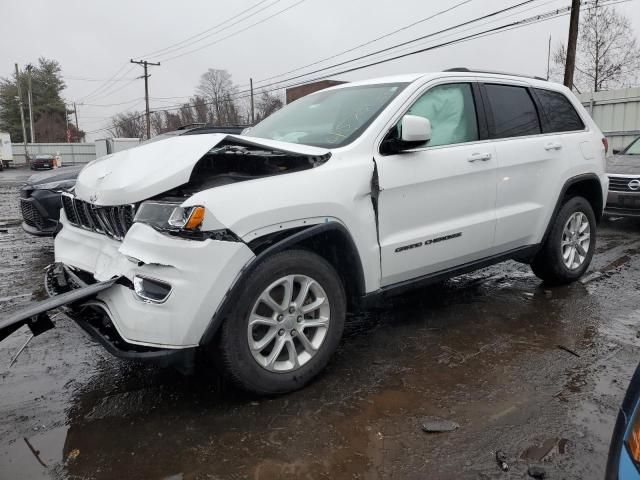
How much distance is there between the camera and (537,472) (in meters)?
2.31

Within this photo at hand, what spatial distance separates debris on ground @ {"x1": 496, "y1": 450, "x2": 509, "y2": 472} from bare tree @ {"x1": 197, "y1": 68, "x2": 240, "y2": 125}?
5575 cm

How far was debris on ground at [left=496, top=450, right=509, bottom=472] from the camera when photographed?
2363 mm

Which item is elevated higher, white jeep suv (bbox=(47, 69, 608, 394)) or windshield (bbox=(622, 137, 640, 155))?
windshield (bbox=(622, 137, 640, 155))

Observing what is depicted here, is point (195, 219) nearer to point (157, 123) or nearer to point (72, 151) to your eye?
point (72, 151)

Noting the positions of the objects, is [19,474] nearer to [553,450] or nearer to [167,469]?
[167,469]

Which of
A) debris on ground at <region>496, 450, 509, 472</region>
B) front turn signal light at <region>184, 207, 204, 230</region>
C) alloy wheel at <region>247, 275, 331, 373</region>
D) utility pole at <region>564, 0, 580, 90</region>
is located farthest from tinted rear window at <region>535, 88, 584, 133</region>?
utility pole at <region>564, 0, 580, 90</region>

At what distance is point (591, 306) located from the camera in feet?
14.9

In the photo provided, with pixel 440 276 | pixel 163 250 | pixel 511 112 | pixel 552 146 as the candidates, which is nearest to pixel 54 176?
pixel 163 250

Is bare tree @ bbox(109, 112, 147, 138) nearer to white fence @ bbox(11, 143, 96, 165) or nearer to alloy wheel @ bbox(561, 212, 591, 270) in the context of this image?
white fence @ bbox(11, 143, 96, 165)

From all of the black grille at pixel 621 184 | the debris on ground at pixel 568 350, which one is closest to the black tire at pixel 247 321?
the debris on ground at pixel 568 350

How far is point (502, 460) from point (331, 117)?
2.46m

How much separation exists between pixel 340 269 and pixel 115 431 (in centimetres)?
155

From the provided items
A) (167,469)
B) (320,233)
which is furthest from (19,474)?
(320,233)

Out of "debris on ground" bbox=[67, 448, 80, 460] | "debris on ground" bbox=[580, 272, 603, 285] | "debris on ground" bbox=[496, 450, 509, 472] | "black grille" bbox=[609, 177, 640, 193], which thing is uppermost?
"black grille" bbox=[609, 177, 640, 193]
